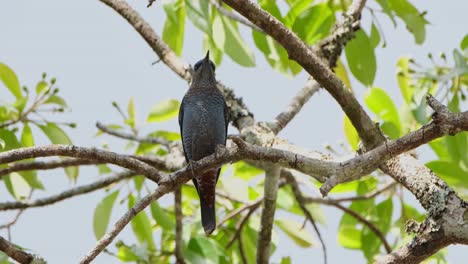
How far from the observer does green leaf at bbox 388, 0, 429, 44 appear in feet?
14.7

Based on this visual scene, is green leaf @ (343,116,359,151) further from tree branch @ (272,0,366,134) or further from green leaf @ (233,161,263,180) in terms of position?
green leaf @ (233,161,263,180)

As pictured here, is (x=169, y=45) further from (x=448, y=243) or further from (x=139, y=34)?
(x=448, y=243)

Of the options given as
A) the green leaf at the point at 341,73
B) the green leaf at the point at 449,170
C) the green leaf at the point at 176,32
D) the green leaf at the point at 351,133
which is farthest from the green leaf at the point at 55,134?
the green leaf at the point at 449,170

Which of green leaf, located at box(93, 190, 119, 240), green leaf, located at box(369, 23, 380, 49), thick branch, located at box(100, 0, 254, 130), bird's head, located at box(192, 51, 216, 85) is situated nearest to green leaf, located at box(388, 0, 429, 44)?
green leaf, located at box(369, 23, 380, 49)

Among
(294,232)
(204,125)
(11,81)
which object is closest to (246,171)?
(294,232)

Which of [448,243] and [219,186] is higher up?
[219,186]

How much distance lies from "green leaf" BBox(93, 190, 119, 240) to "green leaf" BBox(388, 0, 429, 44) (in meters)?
2.09

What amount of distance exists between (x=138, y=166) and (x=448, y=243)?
→ 52.6 inches

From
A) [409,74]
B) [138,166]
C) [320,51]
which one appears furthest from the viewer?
[320,51]

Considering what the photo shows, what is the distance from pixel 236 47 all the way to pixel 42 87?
121 cm

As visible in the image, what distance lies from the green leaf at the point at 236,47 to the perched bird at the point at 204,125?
48cm

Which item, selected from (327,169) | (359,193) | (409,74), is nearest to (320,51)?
(409,74)

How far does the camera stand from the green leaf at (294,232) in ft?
17.9

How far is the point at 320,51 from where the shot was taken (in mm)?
5082
